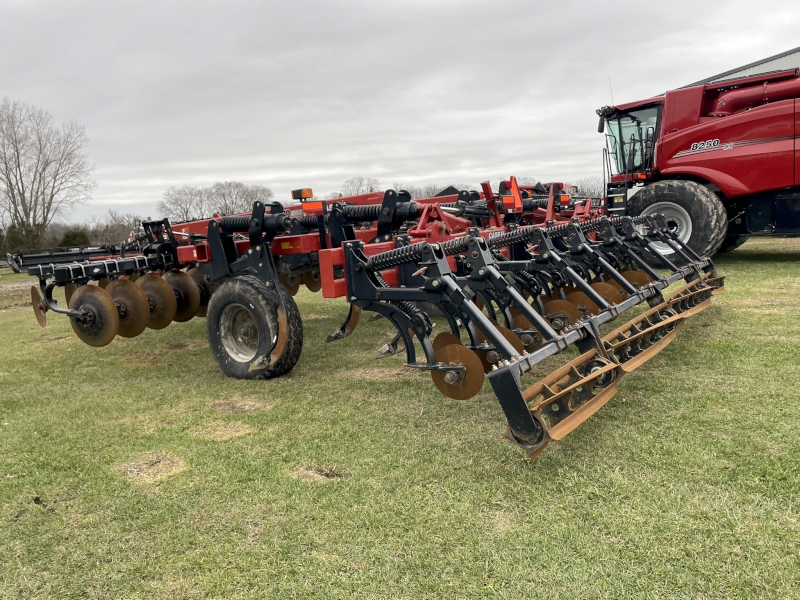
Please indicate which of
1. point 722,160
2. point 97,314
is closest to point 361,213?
point 97,314

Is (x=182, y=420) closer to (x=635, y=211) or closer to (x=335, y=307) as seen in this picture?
(x=335, y=307)

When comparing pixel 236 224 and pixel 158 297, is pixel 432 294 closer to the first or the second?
pixel 236 224

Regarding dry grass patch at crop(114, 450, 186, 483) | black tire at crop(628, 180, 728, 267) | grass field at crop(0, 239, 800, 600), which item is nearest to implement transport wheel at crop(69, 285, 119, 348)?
grass field at crop(0, 239, 800, 600)

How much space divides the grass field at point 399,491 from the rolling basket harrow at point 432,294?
0.29 meters

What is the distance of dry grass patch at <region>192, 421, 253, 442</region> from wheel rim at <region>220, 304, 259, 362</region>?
1.05 meters

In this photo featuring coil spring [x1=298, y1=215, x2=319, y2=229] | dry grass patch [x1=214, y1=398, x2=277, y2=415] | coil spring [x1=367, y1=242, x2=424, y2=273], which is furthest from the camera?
coil spring [x1=298, y1=215, x2=319, y2=229]

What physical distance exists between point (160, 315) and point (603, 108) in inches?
332

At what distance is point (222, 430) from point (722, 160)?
8572mm

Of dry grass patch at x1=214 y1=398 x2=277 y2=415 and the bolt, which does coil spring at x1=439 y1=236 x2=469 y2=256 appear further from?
dry grass patch at x1=214 y1=398 x2=277 y2=415

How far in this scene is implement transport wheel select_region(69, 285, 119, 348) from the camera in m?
5.09

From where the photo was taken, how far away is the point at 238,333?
4.95 metres

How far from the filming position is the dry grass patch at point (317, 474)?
9.51 ft

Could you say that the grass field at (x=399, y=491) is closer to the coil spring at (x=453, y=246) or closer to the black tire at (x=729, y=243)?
the coil spring at (x=453, y=246)

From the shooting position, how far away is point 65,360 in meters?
6.02
